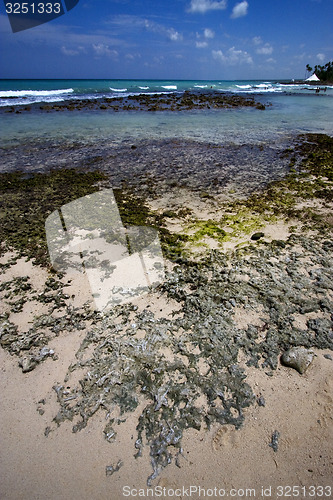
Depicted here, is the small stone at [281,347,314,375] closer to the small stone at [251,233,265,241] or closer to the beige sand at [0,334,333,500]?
the beige sand at [0,334,333,500]

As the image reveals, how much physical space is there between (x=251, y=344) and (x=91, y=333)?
1.78 m

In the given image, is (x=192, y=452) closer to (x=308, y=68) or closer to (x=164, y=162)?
(x=164, y=162)

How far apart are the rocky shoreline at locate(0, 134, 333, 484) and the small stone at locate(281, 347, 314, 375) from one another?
0.03 m

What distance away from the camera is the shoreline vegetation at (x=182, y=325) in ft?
7.78

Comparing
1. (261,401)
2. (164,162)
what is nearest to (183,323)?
(261,401)

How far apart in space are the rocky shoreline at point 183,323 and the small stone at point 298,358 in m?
0.03

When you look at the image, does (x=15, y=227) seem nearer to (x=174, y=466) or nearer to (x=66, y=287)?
(x=66, y=287)

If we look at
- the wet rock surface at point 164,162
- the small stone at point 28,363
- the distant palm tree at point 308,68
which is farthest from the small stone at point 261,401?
the distant palm tree at point 308,68

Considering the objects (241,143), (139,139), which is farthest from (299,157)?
(139,139)

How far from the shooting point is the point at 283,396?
241 centimetres

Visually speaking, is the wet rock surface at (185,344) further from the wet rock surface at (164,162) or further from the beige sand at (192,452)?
the wet rock surface at (164,162)

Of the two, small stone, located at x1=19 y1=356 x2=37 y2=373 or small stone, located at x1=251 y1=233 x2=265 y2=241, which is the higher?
small stone, located at x1=251 y1=233 x2=265 y2=241

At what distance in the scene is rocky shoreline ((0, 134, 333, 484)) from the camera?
2.40m

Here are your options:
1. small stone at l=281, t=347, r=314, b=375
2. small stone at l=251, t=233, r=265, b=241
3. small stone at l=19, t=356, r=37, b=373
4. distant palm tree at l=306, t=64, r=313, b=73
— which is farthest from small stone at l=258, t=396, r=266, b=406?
distant palm tree at l=306, t=64, r=313, b=73
